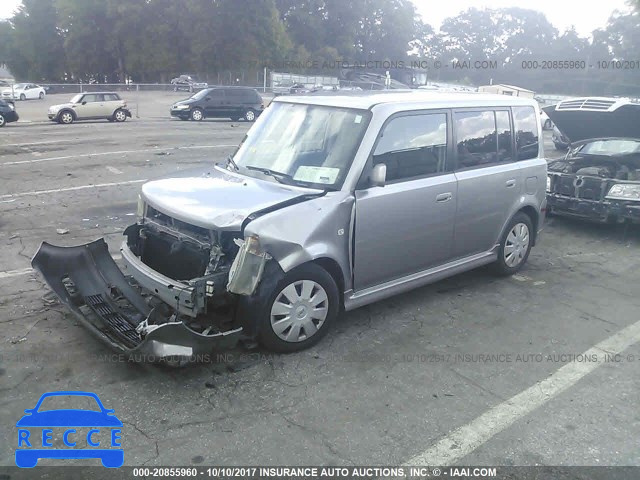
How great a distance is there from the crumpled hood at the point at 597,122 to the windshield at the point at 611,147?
108mm

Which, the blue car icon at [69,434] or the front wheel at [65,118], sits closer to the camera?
the blue car icon at [69,434]

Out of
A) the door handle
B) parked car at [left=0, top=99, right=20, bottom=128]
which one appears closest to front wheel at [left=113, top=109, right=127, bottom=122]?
parked car at [left=0, top=99, right=20, bottom=128]

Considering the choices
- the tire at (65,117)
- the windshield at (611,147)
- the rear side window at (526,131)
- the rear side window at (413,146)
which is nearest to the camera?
the rear side window at (413,146)

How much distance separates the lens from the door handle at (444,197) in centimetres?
524

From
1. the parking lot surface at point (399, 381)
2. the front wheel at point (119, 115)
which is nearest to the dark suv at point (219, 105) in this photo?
the front wheel at point (119, 115)

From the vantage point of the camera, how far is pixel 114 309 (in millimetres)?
4699

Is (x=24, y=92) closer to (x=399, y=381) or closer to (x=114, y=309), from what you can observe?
(x=114, y=309)

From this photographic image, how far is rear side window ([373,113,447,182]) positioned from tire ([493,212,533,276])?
1428mm

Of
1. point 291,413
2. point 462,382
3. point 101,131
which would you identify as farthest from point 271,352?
point 101,131

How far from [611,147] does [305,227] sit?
23.9ft

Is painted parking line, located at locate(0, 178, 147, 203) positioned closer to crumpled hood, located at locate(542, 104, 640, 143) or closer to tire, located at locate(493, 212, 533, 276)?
tire, located at locate(493, 212, 533, 276)

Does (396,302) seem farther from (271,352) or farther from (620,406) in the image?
(620,406)

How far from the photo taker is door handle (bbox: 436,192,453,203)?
5238 millimetres

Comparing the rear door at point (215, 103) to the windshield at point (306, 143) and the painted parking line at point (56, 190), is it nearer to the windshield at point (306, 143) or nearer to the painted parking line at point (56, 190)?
the painted parking line at point (56, 190)
